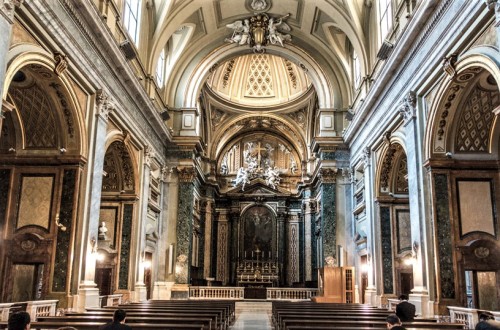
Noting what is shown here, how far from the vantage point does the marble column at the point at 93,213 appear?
40.0 feet

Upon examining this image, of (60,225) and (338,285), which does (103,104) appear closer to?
(60,225)

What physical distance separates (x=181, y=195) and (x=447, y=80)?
13.2 metres

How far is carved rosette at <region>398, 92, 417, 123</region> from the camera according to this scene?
12955 millimetres

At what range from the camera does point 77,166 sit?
12.3 m

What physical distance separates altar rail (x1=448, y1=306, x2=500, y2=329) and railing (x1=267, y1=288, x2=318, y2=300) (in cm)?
1292

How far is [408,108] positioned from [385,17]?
4338 millimetres

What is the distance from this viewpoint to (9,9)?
8625mm

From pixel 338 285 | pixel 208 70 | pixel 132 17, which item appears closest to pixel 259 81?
pixel 208 70

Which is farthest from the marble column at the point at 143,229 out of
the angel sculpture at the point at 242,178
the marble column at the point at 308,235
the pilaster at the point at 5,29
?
the angel sculpture at the point at 242,178

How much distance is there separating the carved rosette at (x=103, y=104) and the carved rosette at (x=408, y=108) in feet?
26.0

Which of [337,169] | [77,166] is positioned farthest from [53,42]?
[337,169]

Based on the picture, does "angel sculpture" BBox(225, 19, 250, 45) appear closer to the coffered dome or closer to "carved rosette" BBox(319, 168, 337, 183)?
the coffered dome

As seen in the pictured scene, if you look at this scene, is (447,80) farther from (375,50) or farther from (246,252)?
(246,252)

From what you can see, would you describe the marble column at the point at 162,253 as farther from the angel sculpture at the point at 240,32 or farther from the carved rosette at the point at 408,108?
the carved rosette at the point at 408,108
